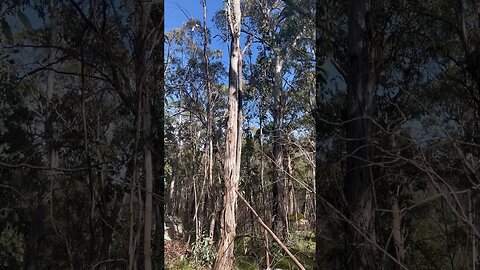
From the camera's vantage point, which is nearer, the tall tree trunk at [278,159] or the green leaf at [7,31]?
the green leaf at [7,31]

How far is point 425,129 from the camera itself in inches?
67.4

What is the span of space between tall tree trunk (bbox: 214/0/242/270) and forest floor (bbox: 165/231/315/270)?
48 cm

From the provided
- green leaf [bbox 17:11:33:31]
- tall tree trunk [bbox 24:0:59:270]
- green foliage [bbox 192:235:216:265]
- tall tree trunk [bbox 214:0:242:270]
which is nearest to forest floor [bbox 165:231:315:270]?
green foliage [bbox 192:235:216:265]

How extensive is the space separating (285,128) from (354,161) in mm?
3312

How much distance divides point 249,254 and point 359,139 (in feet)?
8.11

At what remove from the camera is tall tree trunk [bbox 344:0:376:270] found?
5.63 ft

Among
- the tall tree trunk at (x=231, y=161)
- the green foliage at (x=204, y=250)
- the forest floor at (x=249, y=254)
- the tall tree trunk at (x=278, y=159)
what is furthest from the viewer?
the tall tree trunk at (x=278, y=159)

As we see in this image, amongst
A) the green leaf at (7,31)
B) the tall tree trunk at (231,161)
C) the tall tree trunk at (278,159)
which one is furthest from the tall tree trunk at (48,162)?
the tall tree trunk at (278,159)

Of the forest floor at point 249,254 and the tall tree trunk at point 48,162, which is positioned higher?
the tall tree trunk at point 48,162

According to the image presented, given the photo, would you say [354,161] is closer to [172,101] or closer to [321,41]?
[321,41]

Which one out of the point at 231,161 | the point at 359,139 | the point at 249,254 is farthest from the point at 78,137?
the point at 249,254

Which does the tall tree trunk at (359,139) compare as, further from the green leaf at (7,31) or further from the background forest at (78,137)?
the green leaf at (7,31)

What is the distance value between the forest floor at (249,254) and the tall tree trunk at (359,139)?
188cm

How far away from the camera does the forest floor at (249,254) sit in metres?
3.92
